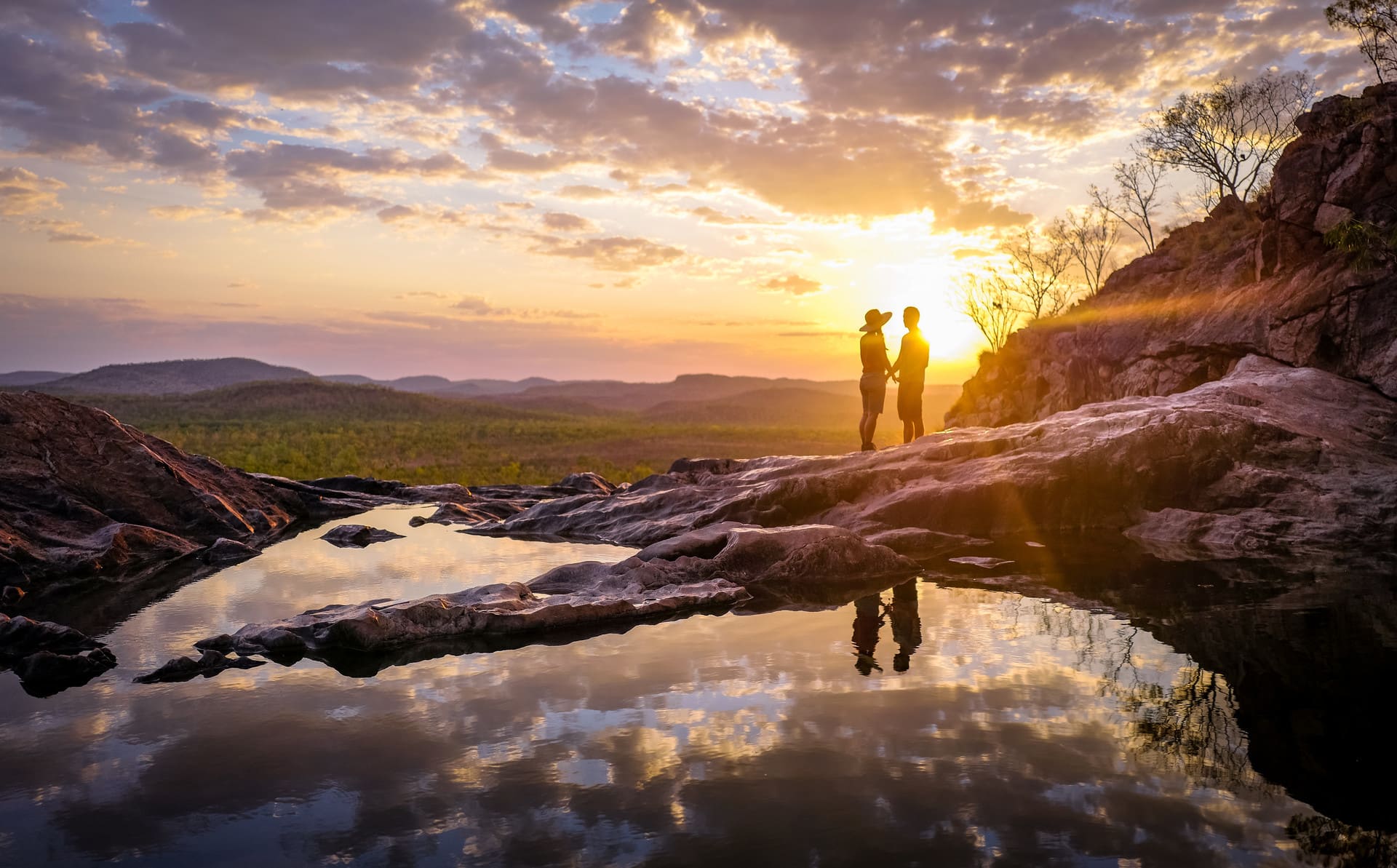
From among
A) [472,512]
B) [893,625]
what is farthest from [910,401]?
[472,512]

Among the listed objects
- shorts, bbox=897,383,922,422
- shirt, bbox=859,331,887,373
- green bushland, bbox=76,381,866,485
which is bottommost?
green bushland, bbox=76,381,866,485

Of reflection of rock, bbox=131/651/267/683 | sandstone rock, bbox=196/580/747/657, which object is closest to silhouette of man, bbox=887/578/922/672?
sandstone rock, bbox=196/580/747/657

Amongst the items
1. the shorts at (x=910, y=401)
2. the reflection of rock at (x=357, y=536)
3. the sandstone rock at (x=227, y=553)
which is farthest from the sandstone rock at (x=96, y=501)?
the shorts at (x=910, y=401)

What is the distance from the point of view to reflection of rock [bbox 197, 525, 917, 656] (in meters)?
9.02

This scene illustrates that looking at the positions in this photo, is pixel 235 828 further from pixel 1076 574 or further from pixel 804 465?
pixel 804 465

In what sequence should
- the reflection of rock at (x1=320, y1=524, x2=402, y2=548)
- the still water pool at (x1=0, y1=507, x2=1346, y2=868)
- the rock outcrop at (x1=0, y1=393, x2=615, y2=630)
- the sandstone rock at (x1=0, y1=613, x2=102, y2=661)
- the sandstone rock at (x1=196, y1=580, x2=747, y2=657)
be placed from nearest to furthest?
the still water pool at (x1=0, y1=507, x2=1346, y2=868)
the sandstone rock at (x1=0, y1=613, x2=102, y2=661)
the sandstone rock at (x1=196, y1=580, x2=747, y2=657)
the rock outcrop at (x1=0, y1=393, x2=615, y2=630)
the reflection of rock at (x1=320, y1=524, x2=402, y2=548)

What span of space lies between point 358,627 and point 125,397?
381 feet

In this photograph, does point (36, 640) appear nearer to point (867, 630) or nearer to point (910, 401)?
point (867, 630)

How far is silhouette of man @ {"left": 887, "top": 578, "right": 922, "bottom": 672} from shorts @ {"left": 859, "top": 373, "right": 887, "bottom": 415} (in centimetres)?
785

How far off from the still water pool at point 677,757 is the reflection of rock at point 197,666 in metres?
0.21

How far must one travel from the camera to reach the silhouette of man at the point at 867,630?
804 centimetres

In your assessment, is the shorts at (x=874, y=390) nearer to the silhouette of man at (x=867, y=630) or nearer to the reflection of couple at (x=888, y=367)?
the reflection of couple at (x=888, y=367)

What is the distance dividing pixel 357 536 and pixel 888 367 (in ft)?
40.2

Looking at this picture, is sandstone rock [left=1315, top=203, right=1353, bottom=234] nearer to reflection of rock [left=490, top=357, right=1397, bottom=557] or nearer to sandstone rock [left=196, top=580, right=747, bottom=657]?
reflection of rock [left=490, top=357, right=1397, bottom=557]
